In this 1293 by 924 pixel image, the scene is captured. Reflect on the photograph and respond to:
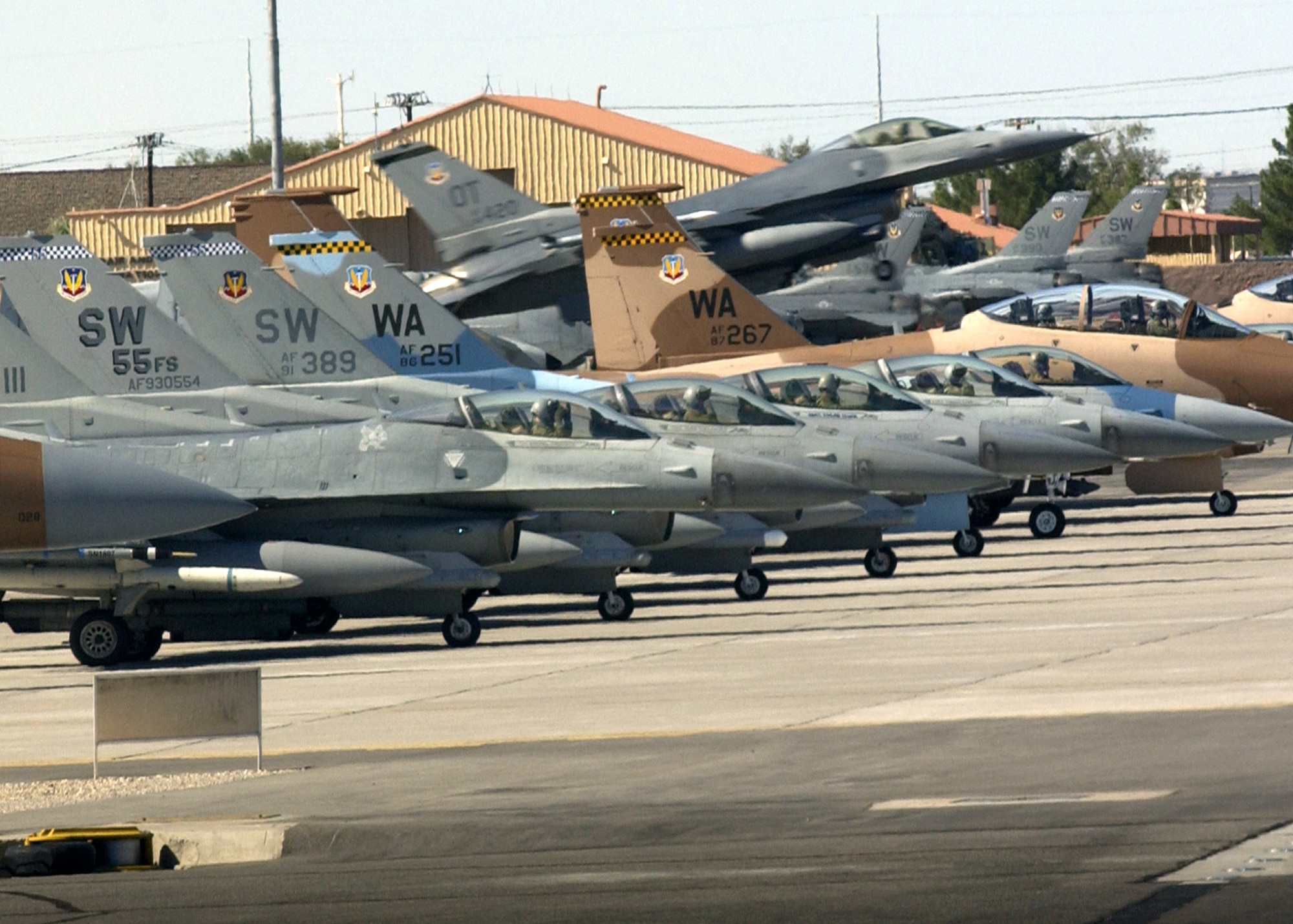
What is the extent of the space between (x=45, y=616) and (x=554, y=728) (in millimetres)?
7346

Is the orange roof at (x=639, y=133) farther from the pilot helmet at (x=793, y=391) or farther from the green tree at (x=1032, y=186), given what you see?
the pilot helmet at (x=793, y=391)

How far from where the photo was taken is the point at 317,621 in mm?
19500

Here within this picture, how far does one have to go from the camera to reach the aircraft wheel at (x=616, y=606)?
20.2m

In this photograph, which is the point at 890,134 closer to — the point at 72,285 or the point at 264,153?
the point at 72,285

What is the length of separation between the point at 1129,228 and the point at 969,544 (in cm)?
2542

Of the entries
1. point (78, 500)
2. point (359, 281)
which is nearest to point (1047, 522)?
point (359, 281)

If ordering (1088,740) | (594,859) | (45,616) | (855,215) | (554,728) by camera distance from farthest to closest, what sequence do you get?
(855,215), (45,616), (554,728), (1088,740), (594,859)

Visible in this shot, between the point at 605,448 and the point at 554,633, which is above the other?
the point at 605,448

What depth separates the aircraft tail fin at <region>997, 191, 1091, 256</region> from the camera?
47.8 meters

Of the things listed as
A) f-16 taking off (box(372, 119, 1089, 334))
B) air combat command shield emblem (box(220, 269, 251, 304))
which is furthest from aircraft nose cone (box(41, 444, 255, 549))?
f-16 taking off (box(372, 119, 1089, 334))

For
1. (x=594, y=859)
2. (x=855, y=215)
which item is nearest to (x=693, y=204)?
(x=855, y=215)

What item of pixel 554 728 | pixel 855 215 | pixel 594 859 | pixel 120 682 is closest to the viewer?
pixel 594 859

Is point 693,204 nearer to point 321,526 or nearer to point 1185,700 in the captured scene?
point 321,526

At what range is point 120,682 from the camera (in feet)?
40.1
